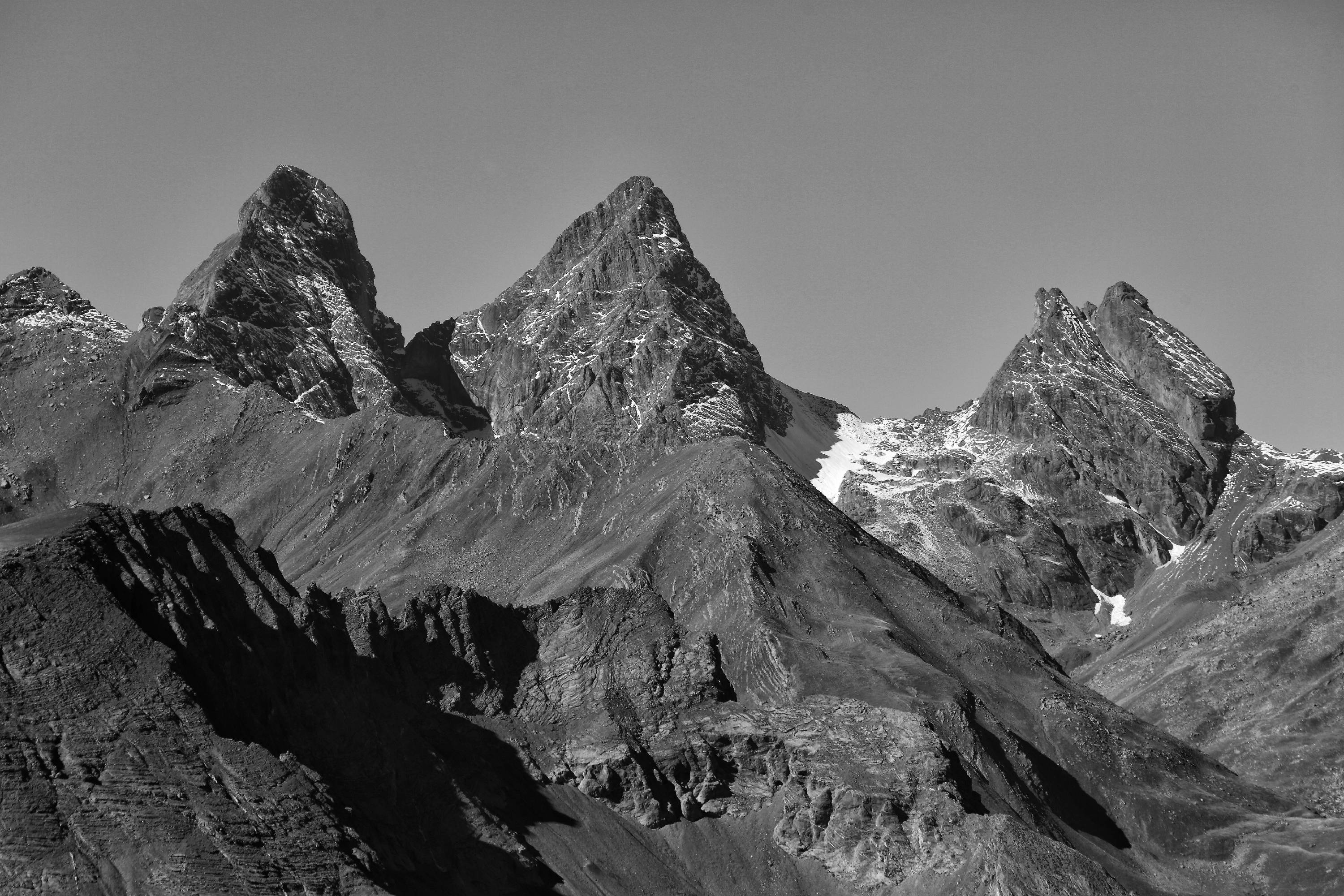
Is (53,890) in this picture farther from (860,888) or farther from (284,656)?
(860,888)

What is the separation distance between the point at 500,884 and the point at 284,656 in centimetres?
3001

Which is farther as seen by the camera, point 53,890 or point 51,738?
point 51,738

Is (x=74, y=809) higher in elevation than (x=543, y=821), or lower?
lower

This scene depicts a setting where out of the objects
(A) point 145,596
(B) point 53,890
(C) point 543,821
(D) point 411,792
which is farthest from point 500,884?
(B) point 53,890

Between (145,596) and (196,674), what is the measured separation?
906 centimetres

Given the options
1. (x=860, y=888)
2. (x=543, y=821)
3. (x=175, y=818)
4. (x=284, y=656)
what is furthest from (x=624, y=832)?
(x=175, y=818)

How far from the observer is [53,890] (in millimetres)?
123375

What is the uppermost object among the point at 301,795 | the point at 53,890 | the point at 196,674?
the point at 196,674

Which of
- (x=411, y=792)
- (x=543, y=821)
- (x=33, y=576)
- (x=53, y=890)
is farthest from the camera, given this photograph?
(x=543, y=821)

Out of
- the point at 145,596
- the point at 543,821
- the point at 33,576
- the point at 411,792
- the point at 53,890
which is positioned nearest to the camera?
the point at 53,890

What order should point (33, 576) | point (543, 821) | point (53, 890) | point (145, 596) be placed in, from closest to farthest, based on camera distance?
point (53, 890) → point (33, 576) → point (145, 596) → point (543, 821)

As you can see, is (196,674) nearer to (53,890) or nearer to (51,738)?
(51,738)

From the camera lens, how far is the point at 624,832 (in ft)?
647

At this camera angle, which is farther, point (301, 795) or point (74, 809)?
point (301, 795)
